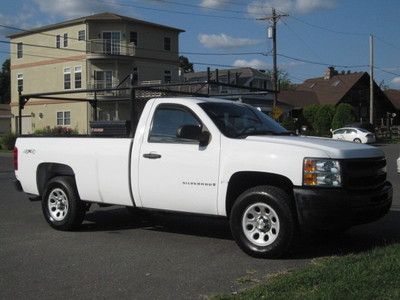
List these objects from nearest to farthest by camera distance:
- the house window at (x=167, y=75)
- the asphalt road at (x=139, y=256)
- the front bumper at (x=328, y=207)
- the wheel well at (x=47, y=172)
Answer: the asphalt road at (x=139, y=256)
the front bumper at (x=328, y=207)
the wheel well at (x=47, y=172)
the house window at (x=167, y=75)

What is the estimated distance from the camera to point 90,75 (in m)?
48.8

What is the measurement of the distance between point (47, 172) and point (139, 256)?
2783mm

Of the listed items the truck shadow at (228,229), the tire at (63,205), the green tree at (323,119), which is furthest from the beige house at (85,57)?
the tire at (63,205)

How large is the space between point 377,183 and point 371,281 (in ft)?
6.68

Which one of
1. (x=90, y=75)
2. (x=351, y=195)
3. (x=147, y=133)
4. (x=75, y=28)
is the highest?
(x=75, y=28)

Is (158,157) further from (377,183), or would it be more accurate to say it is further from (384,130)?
(384,130)

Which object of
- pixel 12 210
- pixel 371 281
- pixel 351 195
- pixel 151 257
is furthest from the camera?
pixel 12 210

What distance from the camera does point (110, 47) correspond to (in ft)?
159

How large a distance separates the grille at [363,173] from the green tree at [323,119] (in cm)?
4744

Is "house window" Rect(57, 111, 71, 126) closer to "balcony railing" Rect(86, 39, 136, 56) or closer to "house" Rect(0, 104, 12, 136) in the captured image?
"balcony railing" Rect(86, 39, 136, 56)

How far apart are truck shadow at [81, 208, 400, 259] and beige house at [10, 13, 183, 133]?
121 ft

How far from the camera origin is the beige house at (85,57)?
48.4 m

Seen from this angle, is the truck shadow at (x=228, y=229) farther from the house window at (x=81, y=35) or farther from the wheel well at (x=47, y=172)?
the house window at (x=81, y=35)

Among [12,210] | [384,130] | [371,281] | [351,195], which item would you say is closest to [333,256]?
[351,195]
